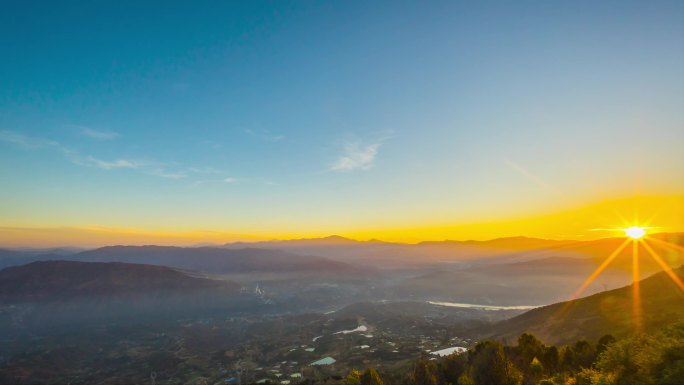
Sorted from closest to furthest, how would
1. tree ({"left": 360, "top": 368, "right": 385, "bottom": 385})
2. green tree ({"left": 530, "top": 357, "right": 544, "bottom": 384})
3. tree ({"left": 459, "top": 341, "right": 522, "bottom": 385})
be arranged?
green tree ({"left": 530, "top": 357, "right": 544, "bottom": 384}) → tree ({"left": 459, "top": 341, "right": 522, "bottom": 385}) → tree ({"left": 360, "top": 368, "right": 385, "bottom": 385})

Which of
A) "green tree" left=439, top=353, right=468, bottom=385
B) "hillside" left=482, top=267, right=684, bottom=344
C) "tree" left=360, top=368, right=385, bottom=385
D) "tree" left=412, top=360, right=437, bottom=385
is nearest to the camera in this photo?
"tree" left=360, top=368, right=385, bottom=385

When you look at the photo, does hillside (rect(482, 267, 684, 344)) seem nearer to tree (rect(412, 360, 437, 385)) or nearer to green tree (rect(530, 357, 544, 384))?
green tree (rect(530, 357, 544, 384))

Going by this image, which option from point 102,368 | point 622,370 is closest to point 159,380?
point 102,368

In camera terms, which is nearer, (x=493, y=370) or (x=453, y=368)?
(x=493, y=370)

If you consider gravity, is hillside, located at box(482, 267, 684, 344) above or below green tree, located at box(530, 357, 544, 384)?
below

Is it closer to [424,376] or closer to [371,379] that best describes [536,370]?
[424,376]

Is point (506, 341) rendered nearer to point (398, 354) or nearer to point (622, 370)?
point (398, 354)

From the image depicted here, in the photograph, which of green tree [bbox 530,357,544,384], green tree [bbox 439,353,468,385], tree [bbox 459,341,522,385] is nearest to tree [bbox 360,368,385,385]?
green tree [bbox 439,353,468,385]

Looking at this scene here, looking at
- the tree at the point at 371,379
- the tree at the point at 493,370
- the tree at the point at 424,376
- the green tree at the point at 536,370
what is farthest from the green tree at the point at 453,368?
the green tree at the point at 536,370

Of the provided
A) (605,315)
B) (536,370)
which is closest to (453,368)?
(536,370)
